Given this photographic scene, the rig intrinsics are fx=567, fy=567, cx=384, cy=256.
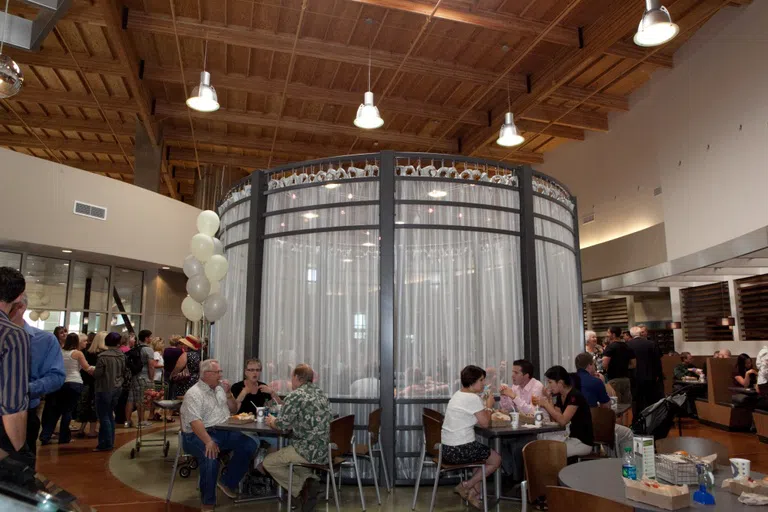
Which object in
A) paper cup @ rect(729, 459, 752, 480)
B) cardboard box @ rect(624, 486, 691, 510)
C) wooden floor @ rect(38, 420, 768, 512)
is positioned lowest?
wooden floor @ rect(38, 420, 768, 512)

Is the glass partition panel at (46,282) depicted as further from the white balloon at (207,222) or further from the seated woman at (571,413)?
the seated woman at (571,413)

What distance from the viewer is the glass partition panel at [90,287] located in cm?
1173

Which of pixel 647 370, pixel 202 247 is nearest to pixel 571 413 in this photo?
pixel 647 370

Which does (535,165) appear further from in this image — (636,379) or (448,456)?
(448,456)

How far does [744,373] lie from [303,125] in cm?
959

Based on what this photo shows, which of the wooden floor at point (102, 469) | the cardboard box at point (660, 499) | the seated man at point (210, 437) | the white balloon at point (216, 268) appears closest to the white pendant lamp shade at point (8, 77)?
the seated man at point (210, 437)

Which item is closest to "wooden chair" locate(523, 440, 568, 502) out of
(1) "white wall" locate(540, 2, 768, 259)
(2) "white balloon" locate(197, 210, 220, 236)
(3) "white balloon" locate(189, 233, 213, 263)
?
(3) "white balloon" locate(189, 233, 213, 263)

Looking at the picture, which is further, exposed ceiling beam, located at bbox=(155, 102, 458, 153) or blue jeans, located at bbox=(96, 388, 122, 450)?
exposed ceiling beam, located at bbox=(155, 102, 458, 153)

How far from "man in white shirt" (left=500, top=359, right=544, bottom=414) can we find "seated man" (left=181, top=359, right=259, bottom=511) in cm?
243

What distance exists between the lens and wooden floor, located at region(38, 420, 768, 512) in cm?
487

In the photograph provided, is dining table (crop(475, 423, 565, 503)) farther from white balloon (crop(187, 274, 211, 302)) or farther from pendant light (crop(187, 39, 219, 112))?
pendant light (crop(187, 39, 219, 112))

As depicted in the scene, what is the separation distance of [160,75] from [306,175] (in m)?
5.68

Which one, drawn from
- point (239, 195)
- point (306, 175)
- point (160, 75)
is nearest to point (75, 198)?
point (160, 75)

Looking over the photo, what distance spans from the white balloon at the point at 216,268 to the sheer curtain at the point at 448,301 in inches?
83.3
